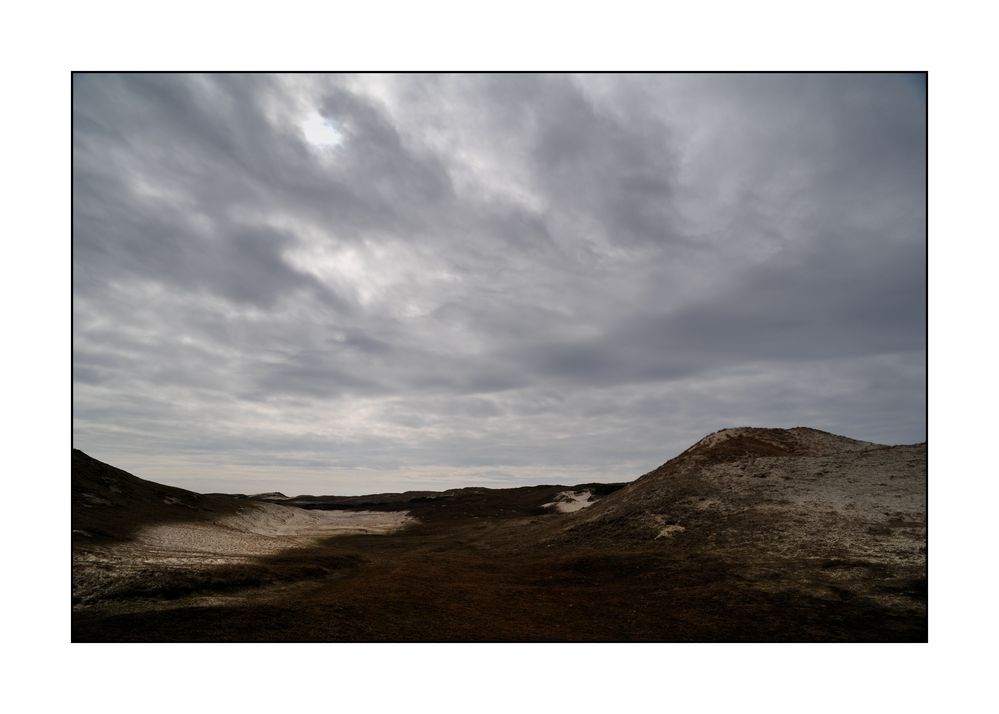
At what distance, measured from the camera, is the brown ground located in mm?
17484

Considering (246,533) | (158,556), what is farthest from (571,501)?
(158,556)

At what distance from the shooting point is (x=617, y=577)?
28.5m

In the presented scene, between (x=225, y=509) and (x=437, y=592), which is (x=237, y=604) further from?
(x=225, y=509)

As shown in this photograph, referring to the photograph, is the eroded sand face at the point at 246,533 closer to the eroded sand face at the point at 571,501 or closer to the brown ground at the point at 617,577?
the brown ground at the point at 617,577

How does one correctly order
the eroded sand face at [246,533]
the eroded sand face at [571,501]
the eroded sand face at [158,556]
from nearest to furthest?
the eroded sand face at [158,556] < the eroded sand face at [246,533] < the eroded sand face at [571,501]

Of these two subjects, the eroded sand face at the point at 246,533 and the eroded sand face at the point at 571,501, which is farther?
the eroded sand face at the point at 571,501

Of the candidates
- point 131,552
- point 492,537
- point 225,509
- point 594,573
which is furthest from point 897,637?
point 225,509

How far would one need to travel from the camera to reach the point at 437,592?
22.9 m

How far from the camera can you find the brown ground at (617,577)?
57.4ft

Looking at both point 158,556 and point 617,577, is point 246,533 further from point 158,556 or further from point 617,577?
point 617,577

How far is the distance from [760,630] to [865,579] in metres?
8.24

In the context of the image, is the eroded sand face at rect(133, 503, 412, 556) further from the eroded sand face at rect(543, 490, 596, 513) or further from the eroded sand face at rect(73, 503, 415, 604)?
the eroded sand face at rect(543, 490, 596, 513)

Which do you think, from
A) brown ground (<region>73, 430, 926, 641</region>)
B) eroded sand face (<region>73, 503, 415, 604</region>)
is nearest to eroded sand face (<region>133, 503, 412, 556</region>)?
eroded sand face (<region>73, 503, 415, 604</region>)

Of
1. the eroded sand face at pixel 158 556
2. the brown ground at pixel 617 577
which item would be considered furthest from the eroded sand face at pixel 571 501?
A: the eroded sand face at pixel 158 556
